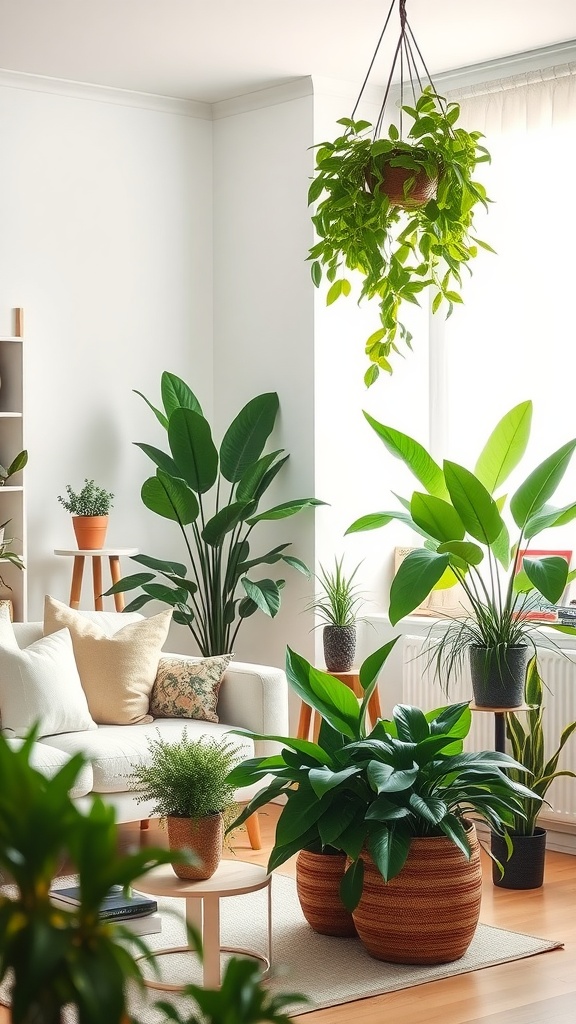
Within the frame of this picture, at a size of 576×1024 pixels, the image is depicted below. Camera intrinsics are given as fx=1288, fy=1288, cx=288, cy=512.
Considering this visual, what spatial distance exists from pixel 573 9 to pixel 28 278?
2414mm

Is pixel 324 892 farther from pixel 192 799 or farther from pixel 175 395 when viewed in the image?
pixel 175 395

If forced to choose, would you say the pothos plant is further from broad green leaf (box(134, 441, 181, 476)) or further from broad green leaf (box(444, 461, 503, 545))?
broad green leaf (box(134, 441, 181, 476))

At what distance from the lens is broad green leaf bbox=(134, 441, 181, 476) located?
5.38m

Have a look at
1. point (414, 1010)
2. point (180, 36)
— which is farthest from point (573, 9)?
point (414, 1010)

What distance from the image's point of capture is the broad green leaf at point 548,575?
3.88 meters

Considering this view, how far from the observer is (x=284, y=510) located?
Result: 5.30 meters

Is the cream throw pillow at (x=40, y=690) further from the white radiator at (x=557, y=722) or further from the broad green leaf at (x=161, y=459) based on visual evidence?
the white radiator at (x=557, y=722)

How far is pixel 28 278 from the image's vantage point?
5.43 meters

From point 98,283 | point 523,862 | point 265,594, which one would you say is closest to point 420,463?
point 265,594

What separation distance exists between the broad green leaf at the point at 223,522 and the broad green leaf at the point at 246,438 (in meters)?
0.18

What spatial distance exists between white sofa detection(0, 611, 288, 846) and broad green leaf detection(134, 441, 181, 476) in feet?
2.22

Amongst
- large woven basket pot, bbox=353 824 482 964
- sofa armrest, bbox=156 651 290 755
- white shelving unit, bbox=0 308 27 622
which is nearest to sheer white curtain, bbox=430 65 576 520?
sofa armrest, bbox=156 651 290 755

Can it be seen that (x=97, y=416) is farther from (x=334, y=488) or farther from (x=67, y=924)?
(x=67, y=924)

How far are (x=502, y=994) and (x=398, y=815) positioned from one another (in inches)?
20.8
